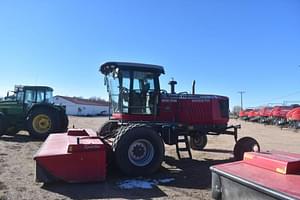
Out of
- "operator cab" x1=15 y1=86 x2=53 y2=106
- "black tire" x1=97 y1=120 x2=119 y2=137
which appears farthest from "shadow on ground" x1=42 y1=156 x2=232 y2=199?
"operator cab" x1=15 y1=86 x2=53 y2=106

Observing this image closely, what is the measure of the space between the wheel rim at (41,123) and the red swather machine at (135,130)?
7.07 meters

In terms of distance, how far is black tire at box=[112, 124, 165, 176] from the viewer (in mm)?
8164

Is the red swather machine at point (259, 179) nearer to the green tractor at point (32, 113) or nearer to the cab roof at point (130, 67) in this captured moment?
the cab roof at point (130, 67)

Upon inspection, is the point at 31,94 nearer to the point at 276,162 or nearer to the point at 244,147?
the point at 244,147

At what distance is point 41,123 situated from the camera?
1741 cm

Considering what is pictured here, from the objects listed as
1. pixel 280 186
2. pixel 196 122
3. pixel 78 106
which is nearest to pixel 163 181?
pixel 196 122

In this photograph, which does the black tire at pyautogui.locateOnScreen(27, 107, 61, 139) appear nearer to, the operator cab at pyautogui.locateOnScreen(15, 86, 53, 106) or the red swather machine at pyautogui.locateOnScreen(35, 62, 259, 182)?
the operator cab at pyautogui.locateOnScreen(15, 86, 53, 106)

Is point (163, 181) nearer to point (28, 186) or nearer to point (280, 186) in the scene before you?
point (28, 186)

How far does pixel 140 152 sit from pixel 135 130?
0.55 m

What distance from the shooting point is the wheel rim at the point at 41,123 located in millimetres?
17300

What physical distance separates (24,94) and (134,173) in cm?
1239

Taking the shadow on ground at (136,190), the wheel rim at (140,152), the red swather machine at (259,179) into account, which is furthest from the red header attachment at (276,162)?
the wheel rim at (140,152)

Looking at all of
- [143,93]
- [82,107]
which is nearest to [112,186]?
[143,93]

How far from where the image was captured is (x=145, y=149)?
862 cm
